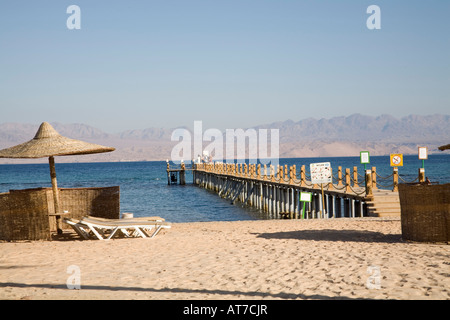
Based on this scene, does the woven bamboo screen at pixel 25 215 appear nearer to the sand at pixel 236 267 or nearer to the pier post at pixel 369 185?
the sand at pixel 236 267

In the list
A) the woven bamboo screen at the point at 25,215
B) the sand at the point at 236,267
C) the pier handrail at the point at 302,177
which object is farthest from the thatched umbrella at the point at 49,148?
the pier handrail at the point at 302,177

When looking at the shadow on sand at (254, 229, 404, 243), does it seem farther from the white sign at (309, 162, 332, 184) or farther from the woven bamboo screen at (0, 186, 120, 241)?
the white sign at (309, 162, 332, 184)

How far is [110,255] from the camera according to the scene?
9664 mm

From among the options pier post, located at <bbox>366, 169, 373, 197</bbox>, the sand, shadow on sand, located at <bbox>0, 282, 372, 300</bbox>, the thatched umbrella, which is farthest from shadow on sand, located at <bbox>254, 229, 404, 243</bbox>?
pier post, located at <bbox>366, 169, 373, 197</bbox>

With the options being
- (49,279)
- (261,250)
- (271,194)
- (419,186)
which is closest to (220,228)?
(261,250)

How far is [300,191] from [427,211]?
15307 millimetres

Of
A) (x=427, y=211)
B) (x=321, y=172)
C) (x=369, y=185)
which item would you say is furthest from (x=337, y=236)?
(x=321, y=172)

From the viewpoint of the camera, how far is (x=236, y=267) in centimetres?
815

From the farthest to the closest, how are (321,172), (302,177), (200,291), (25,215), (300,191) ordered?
(300,191) < (302,177) < (321,172) < (25,215) < (200,291)

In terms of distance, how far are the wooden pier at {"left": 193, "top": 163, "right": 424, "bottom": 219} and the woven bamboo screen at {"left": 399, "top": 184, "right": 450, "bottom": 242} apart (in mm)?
6269

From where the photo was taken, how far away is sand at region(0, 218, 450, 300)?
6.56 m

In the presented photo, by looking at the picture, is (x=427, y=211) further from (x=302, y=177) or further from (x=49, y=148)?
(x=302, y=177)
